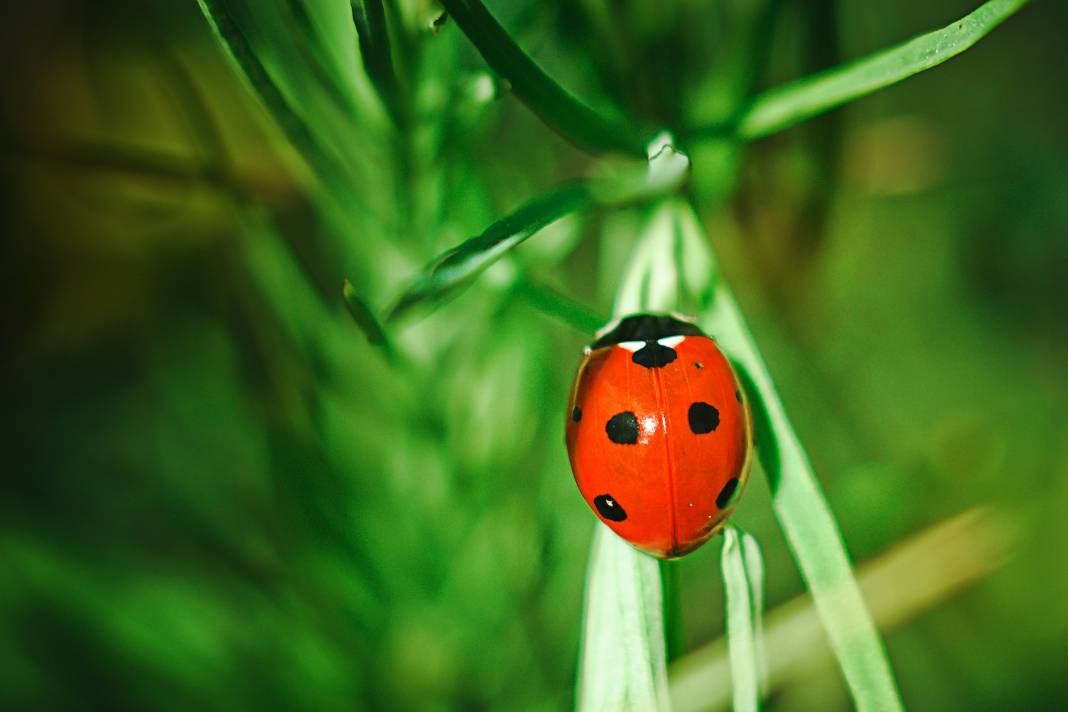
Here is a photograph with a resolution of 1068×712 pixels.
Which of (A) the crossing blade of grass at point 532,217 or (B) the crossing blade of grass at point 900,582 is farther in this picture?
(B) the crossing blade of grass at point 900,582

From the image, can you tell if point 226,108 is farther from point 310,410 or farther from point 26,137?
point 310,410

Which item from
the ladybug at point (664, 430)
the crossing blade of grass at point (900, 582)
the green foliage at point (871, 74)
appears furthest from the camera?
the crossing blade of grass at point (900, 582)

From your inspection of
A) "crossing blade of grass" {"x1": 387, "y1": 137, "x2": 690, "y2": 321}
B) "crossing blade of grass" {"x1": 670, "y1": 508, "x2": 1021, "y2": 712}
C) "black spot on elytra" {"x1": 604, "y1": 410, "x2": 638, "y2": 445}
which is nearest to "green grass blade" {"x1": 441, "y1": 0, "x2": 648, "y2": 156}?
"crossing blade of grass" {"x1": 387, "y1": 137, "x2": 690, "y2": 321}

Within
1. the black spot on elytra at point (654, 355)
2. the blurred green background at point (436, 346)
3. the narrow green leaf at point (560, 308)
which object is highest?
the blurred green background at point (436, 346)

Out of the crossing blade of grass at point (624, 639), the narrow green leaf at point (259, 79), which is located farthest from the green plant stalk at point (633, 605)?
the narrow green leaf at point (259, 79)

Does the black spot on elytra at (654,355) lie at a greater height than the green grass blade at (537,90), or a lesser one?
greater

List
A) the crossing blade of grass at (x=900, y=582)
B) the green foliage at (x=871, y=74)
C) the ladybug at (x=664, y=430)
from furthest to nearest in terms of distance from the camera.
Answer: the crossing blade of grass at (x=900, y=582) → the ladybug at (x=664, y=430) → the green foliage at (x=871, y=74)

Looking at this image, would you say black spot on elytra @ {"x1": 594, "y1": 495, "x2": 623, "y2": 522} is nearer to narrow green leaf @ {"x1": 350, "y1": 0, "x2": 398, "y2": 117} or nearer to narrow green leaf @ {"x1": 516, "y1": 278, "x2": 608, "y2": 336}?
narrow green leaf @ {"x1": 516, "y1": 278, "x2": 608, "y2": 336}

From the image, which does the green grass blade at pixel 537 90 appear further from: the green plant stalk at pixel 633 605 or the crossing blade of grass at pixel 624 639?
the crossing blade of grass at pixel 624 639
